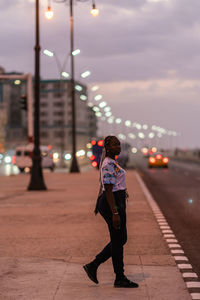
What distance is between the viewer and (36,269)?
346 inches

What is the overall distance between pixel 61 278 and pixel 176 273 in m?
1.49

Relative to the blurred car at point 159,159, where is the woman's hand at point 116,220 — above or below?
above

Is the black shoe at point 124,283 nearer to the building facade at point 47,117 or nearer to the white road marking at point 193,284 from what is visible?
the white road marking at point 193,284

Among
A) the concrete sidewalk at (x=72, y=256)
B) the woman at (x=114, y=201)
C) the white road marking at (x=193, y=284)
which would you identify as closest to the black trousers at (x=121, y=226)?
the woman at (x=114, y=201)

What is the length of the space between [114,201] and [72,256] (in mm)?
2898

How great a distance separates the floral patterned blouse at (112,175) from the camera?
7.31 metres

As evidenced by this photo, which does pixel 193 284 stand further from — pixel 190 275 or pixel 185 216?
pixel 185 216

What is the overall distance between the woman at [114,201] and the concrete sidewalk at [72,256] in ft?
1.10

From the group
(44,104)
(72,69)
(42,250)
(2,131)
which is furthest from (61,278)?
(44,104)

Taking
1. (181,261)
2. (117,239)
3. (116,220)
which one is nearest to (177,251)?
(181,261)

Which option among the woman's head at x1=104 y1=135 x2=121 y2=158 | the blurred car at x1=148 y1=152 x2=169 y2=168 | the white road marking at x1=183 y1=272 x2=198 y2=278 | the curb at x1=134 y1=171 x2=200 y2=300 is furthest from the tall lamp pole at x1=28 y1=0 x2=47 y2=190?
the blurred car at x1=148 y1=152 x2=169 y2=168

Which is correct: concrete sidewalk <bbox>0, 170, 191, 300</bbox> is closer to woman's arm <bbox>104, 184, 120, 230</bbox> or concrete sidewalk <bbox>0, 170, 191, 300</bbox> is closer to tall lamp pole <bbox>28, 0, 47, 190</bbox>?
woman's arm <bbox>104, 184, 120, 230</bbox>

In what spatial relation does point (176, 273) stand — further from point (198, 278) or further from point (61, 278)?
point (61, 278)

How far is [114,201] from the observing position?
287 inches
